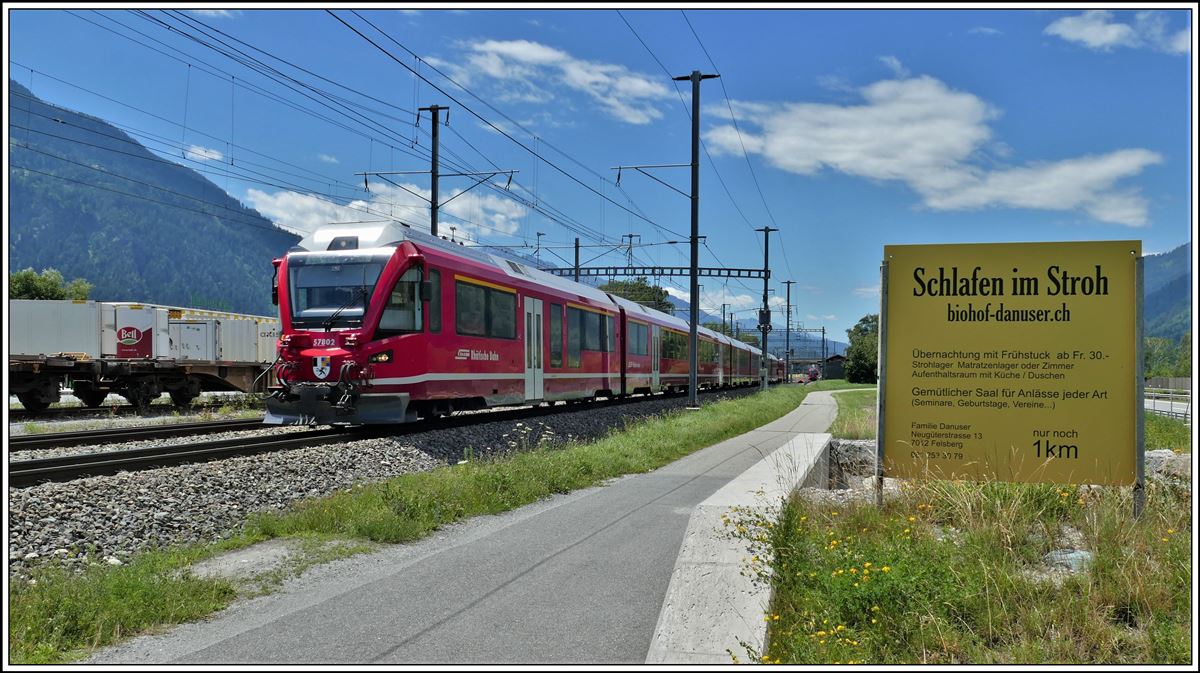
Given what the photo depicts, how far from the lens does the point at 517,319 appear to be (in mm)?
18828

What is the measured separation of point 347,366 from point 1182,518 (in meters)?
11.3

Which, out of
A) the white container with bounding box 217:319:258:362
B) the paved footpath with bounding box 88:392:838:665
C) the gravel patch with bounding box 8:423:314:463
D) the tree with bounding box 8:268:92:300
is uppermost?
the tree with bounding box 8:268:92:300

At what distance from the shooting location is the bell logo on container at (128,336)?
92.8 ft

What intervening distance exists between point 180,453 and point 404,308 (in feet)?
14.7

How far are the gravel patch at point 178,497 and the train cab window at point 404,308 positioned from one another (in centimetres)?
193

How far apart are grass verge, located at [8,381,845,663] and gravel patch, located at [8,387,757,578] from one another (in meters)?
0.48

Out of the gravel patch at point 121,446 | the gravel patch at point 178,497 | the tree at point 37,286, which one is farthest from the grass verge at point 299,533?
the tree at point 37,286

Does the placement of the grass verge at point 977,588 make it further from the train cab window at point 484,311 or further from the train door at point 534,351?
the train door at point 534,351

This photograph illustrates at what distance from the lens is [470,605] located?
5.46 metres

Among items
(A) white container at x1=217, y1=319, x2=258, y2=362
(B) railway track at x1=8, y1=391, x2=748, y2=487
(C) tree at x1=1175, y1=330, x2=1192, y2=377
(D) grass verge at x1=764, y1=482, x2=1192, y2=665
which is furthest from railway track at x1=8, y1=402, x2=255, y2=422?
(C) tree at x1=1175, y1=330, x2=1192, y2=377

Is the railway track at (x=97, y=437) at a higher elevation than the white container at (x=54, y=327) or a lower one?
lower

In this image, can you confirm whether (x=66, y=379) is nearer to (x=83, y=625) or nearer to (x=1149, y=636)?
(x=83, y=625)

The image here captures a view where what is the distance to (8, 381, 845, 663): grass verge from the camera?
16.7 ft

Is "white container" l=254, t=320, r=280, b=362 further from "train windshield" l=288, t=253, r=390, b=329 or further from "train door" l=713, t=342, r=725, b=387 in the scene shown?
"train door" l=713, t=342, r=725, b=387
